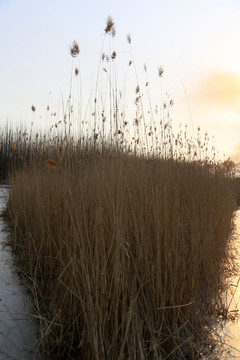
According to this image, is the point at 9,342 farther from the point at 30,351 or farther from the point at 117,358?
the point at 117,358

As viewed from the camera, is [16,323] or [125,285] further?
[16,323]

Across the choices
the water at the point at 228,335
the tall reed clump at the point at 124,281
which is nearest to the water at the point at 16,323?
the tall reed clump at the point at 124,281

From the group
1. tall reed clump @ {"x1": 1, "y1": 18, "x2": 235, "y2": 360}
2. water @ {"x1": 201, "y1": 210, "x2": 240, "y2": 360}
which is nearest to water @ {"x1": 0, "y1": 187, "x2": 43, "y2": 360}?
tall reed clump @ {"x1": 1, "y1": 18, "x2": 235, "y2": 360}

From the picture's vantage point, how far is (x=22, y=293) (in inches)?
72.4

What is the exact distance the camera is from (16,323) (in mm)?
1527

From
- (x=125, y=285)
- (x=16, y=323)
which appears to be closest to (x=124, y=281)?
(x=125, y=285)

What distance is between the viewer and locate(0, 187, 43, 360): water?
1321 millimetres

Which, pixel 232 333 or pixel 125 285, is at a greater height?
pixel 125 285

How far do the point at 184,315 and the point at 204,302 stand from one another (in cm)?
30

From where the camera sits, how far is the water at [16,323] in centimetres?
132

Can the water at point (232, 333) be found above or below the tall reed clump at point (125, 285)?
below

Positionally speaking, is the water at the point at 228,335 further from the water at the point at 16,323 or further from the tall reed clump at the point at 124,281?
the water at the point at 16,323

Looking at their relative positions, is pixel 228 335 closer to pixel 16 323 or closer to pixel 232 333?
pixel 232 333

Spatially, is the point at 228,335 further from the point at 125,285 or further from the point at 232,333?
the point at 125,285
